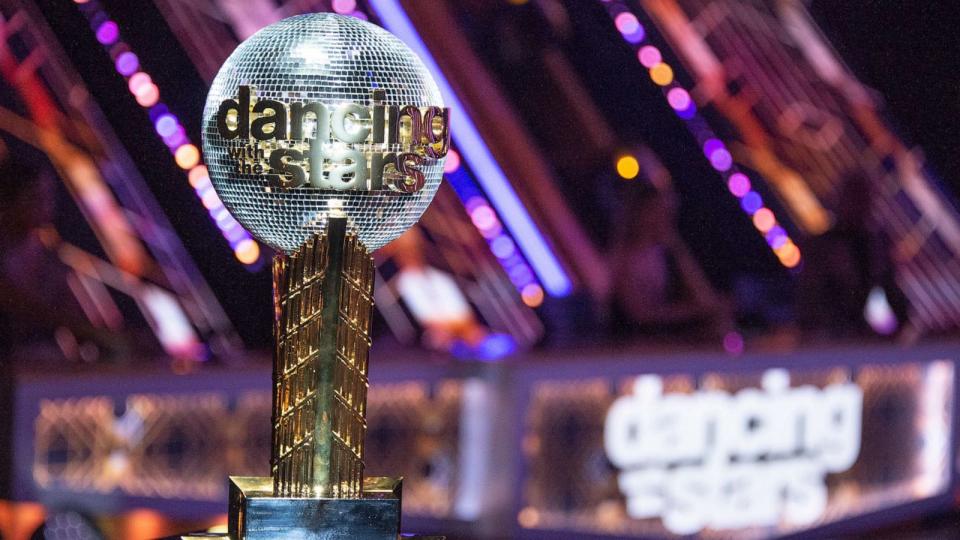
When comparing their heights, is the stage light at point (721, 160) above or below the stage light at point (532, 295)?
above

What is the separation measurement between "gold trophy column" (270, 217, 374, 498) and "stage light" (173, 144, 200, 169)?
345cm

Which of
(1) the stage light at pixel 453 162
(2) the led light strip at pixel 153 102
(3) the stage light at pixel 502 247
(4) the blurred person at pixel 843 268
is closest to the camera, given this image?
(2) the led light strip at pixel 153 102

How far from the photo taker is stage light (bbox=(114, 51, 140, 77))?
18.7 ft

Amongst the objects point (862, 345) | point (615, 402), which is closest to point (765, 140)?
point (862, 345)

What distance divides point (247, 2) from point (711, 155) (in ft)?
9.70

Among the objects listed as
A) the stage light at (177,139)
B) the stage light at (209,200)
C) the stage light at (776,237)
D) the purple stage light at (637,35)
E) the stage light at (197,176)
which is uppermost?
the purple stage light at (637,35)

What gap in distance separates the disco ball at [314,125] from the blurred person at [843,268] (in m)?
4.01

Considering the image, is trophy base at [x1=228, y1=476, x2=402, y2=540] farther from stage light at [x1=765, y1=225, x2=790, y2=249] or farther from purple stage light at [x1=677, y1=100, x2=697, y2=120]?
stage light at [x1=765, y1=225, x2=790, y2=249]

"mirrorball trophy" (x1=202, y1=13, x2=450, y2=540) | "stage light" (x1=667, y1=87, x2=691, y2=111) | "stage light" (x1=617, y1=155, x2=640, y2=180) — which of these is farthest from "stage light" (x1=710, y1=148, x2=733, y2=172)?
"mirrorball trophy" (x1=202, y1=13, x2=450, y2=540)

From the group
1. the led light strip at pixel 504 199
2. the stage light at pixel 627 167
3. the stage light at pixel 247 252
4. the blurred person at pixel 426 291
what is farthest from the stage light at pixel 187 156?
the stage light at pixel 627 167

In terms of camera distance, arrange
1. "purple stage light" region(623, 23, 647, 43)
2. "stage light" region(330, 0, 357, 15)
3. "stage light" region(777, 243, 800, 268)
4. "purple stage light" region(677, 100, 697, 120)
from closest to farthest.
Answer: "stage light" region(330, 0, 357, 15) < "purple stage light" region(623, 23, 647, 43) < "purple stage light" region(677, 100, 697, 120) < "stage light" region(777, 243, 800, 268)

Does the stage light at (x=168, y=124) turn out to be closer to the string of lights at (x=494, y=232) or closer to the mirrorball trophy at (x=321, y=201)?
the string of lights at (x=494, y=232)

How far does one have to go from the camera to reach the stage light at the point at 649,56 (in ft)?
27.4

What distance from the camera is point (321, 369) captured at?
2.30 meters
